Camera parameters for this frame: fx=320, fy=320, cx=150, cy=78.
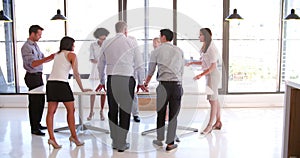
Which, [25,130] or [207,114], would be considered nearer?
[25,130]

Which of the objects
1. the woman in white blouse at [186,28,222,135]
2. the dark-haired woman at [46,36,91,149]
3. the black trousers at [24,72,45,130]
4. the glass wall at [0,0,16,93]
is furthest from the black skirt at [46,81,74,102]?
the glass wall at [0,0,16,93]

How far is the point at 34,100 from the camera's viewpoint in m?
4.45

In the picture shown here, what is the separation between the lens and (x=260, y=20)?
6.36 metres

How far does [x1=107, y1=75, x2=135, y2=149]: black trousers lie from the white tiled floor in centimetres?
22

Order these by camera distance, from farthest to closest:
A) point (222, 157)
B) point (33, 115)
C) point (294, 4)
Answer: point (294, 4) < point (33, 115) < point (222, 157)

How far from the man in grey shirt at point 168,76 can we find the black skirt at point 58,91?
0.99 metres

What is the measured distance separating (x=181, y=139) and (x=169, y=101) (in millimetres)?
779

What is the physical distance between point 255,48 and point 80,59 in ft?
11.6

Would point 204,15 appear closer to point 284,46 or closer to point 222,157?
point 284,46

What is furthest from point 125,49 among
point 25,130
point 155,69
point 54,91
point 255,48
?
point 255,48

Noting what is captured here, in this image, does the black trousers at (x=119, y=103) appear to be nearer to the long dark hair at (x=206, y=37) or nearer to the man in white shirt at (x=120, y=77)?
the man in white shirt at (x=120, y=77)

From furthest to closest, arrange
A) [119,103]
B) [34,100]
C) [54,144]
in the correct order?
[34,100]
[54,144]
[119,103]

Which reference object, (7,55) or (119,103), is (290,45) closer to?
(119,103)

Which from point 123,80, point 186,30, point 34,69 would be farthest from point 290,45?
point 34,69
